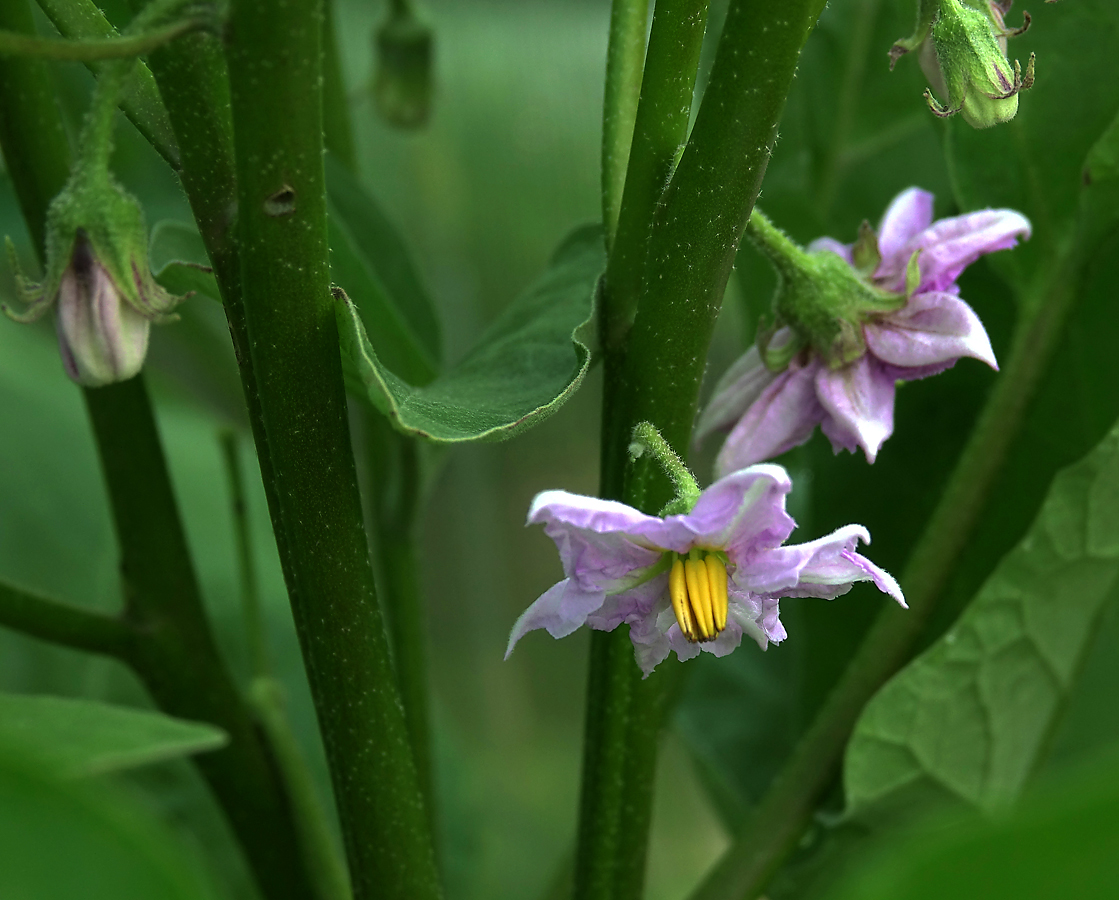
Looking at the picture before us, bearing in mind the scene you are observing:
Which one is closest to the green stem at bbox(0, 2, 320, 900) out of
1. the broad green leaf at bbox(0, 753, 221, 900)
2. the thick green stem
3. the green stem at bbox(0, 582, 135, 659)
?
the green stem at bbox(0, 582, 135, 659)

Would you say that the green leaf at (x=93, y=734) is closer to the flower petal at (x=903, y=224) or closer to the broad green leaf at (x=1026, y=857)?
the broad green leaf at (x=1026, y=857)

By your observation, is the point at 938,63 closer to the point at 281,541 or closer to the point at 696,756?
the point at 281,541

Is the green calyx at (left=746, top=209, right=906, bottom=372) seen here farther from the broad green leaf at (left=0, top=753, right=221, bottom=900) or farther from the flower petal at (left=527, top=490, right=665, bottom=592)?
the broad green leaf at (left=0, top=753, right=221, bottom=900)

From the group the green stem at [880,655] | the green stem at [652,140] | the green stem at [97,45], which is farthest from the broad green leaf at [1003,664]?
the green stem at [97,45]

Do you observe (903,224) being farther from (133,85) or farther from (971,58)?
(133,85)

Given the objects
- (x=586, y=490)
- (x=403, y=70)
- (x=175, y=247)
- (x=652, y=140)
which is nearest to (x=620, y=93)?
(x=652, y=140)
